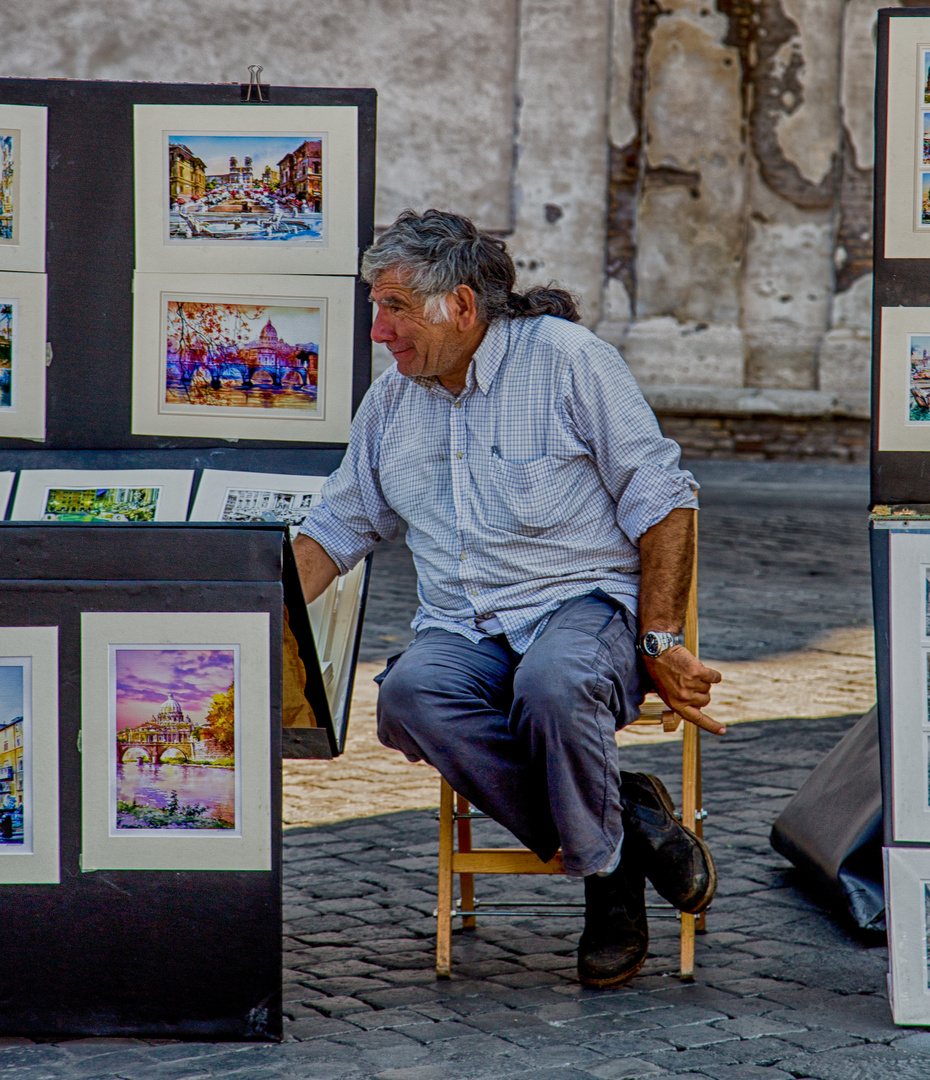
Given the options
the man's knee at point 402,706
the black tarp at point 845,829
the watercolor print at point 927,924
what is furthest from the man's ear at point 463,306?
the watercolor print at point 927,924

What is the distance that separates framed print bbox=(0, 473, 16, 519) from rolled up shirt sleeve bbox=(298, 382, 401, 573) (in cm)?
63

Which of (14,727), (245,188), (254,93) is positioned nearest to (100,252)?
(245,188)

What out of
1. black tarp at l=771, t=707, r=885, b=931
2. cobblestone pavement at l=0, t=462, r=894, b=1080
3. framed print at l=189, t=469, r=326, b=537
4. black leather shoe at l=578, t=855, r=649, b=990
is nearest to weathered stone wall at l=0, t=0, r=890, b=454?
cobblestone pavement at l=0, t=462, r=894, b=1080

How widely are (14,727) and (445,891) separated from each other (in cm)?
85

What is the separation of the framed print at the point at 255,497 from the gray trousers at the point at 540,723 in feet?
1.60

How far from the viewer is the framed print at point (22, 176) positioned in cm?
301

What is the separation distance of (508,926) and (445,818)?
1.30 feet

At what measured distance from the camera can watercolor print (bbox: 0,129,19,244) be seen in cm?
301

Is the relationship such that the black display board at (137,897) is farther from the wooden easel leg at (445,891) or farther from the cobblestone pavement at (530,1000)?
the wooden easel leg at (445,891)

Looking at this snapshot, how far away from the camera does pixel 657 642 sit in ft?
8.51

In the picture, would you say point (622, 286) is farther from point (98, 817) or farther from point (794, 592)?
point (98, 817)

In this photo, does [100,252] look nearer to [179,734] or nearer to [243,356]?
[243,356]

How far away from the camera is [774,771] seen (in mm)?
4016

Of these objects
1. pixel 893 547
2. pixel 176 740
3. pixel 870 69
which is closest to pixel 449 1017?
pixel 176 740
